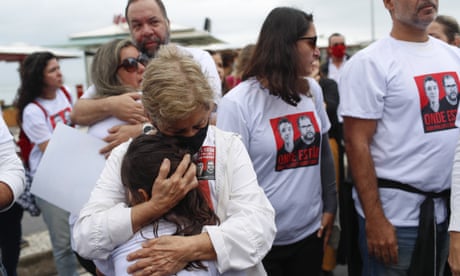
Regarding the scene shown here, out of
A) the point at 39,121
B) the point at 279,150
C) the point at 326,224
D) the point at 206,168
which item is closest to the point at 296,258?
the point at 326,224

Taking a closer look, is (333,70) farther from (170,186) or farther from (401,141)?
(170,186)

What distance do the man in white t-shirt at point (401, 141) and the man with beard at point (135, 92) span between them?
0.70 metres

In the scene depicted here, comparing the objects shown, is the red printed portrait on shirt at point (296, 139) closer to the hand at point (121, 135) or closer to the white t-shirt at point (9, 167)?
the hand at point (121, 135)

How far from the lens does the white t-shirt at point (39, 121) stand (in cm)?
324

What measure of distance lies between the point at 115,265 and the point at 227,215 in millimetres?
359

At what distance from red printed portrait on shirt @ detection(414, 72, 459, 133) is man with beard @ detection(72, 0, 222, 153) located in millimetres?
921

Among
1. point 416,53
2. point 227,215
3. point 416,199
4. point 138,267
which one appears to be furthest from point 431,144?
point 138,267

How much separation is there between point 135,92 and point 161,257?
96cm

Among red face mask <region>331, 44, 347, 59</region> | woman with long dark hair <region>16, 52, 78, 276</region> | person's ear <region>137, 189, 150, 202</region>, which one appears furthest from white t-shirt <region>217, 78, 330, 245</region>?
red face mask <region>331, 44, 347, 59</region>

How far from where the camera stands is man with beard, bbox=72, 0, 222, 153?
1.81 metres

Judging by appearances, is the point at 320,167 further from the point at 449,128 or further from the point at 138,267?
the point at 138,267

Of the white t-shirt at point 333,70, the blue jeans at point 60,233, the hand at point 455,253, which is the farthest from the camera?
the white t-shirt at point 333,70

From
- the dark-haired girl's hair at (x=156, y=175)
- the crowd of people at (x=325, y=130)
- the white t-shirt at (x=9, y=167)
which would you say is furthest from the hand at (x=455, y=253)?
the white t-shirt at (x=9, y=167)

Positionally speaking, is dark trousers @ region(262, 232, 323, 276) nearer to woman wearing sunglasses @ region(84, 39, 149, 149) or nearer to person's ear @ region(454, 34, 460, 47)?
woman wearing sunglasses @ region(84, 39, 149, 149)
